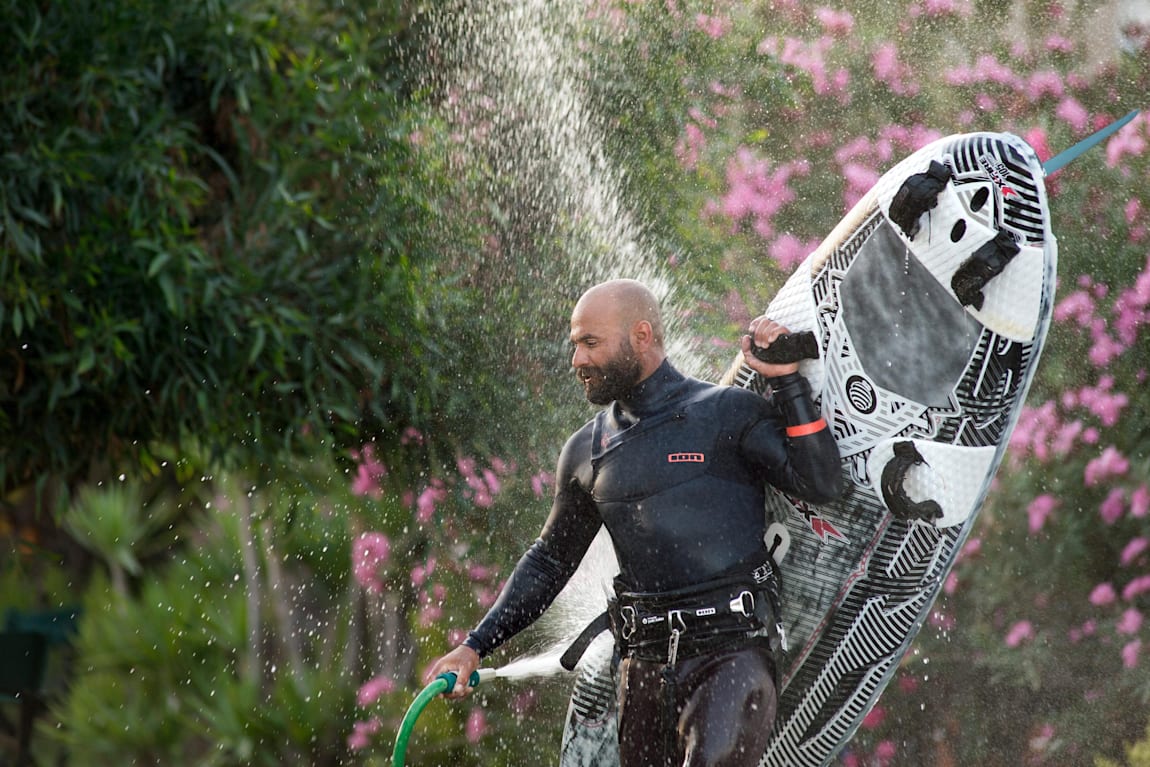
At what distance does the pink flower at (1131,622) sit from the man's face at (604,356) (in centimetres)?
267

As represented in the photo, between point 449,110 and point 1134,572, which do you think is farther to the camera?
point 449,110

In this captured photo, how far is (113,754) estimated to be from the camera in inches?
255


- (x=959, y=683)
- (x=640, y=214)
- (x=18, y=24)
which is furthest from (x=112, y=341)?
(x=959, y=683)

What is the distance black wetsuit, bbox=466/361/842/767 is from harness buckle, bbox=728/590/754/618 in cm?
5

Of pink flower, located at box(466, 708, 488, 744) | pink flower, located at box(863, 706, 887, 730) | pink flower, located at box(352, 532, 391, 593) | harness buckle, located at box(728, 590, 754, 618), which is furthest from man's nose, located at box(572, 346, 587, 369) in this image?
pink flower, located at box(352, 532, 391, 593)

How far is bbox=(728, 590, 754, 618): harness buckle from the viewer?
2.54 meters

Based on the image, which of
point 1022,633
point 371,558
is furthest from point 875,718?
point 371,558

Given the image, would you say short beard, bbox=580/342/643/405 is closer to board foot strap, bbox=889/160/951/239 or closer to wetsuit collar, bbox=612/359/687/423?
wetsuit collar, bbox=612/359/687/423

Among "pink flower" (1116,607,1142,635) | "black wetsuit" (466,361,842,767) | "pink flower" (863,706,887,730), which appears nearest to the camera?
"black wetsuit" (466,361,842,767)

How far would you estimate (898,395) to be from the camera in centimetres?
277

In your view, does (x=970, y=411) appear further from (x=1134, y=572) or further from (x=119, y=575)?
(x=119, y=575)

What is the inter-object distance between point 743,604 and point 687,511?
0.20 metres

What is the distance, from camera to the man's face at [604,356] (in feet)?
8.57

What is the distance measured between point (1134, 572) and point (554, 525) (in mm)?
2711
